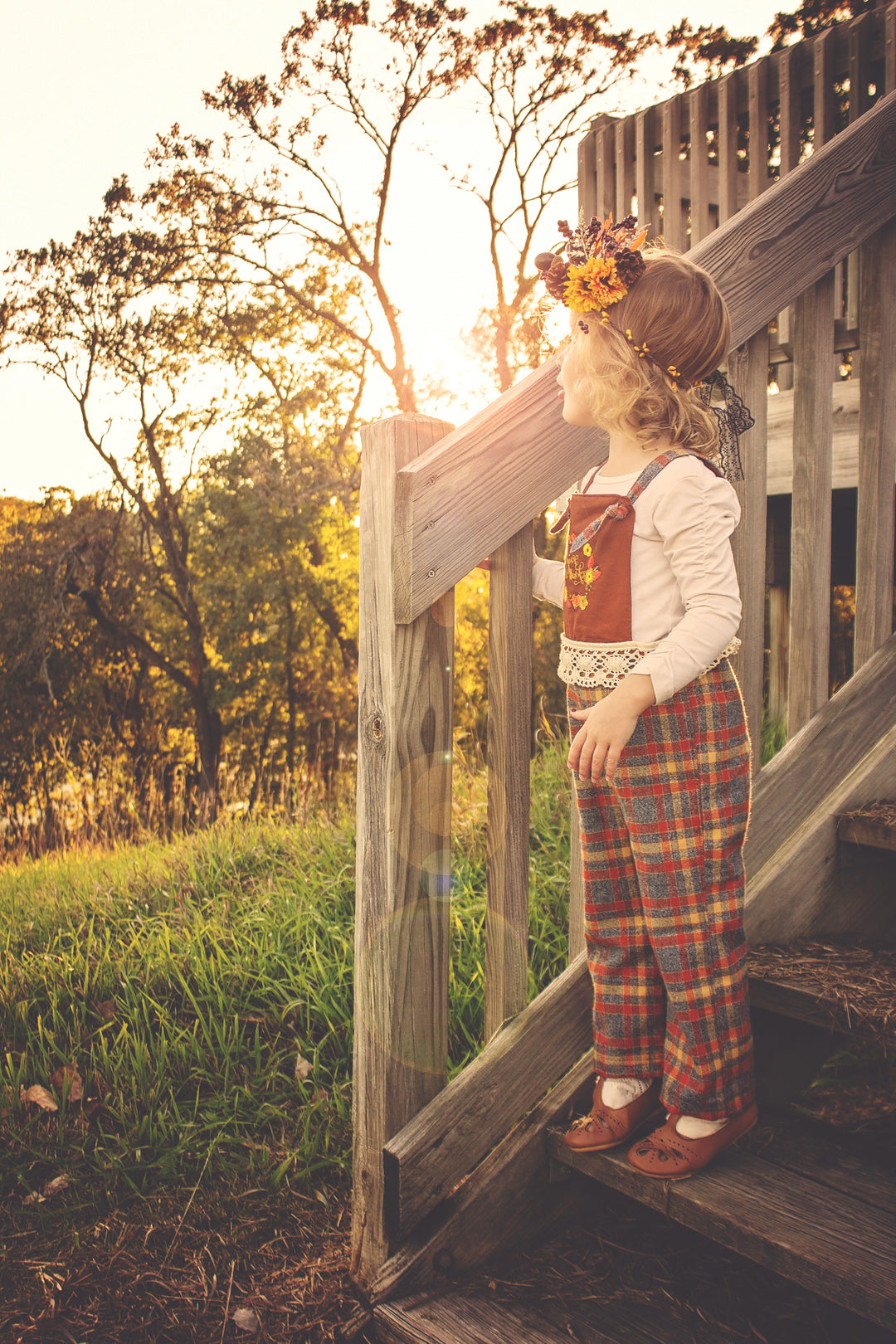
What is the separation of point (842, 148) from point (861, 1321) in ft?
7.31

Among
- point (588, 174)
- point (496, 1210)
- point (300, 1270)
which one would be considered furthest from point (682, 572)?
point (588, 174)

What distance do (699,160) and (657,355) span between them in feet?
11.4

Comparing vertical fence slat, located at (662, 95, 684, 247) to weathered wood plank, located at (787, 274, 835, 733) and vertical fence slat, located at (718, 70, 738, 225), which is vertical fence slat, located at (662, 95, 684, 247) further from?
weathered wood plank, located at (787, 274, 835, 733)

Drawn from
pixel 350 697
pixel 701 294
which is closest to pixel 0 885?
pixel 701 294

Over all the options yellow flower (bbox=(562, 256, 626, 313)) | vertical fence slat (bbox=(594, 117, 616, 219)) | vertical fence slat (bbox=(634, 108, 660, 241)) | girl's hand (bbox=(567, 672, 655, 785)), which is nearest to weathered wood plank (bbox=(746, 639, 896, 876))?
girl's hand (bbox=(567, 672, 655, 785))

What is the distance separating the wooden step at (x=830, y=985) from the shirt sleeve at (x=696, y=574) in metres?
0.62

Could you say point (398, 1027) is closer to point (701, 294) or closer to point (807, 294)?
point (701, 294)

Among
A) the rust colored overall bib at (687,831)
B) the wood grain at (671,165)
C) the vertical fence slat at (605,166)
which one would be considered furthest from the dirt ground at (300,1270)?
the vertical fence slat at (605,166)

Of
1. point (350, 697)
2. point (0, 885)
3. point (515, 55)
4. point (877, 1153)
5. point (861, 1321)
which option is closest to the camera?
point (861, 1321)

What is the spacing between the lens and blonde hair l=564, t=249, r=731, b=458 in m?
1.63

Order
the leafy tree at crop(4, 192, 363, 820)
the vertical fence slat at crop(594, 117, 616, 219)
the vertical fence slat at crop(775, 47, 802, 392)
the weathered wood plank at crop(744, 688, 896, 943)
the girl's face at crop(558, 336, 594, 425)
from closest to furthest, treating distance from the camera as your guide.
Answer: the girl's face at crop(558, 336, 594, 425)
the weathered wood plank at crop(744, 688, 896, 943)
the vertical fence slat at crop(775, 47, 802, 392)
the vertical fence slat at crop(594, 117, 616, 219)
the leafy tree at crop(4, 192, 363, 820)

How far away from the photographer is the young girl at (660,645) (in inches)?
62.8

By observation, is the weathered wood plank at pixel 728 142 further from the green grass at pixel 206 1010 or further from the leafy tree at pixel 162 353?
the leafy tree at pixel 162 353

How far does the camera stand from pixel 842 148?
1.98 metres
